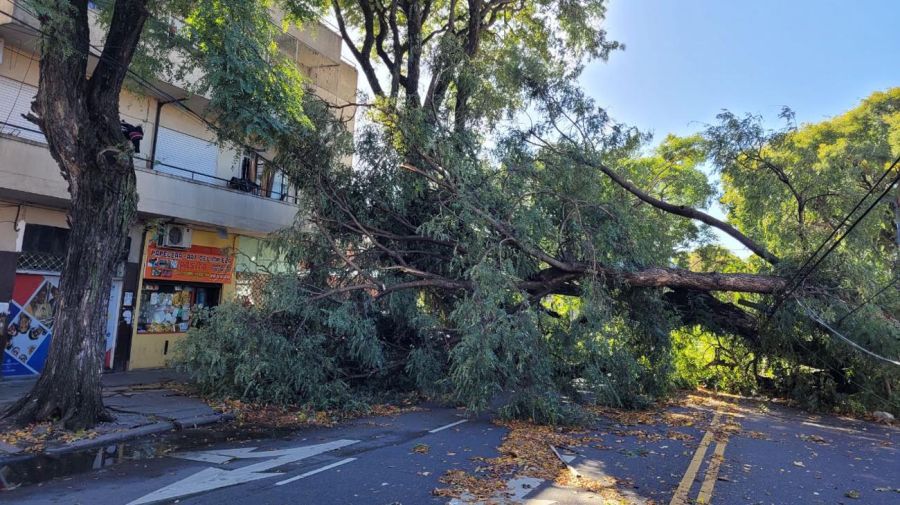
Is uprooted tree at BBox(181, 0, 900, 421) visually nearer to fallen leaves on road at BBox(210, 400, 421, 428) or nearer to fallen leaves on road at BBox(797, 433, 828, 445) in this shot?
fallen leaves on road at BBox(210, 400, 421, 428)

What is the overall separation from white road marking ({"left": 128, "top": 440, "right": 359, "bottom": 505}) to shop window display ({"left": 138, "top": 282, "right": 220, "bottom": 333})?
7.94 metres

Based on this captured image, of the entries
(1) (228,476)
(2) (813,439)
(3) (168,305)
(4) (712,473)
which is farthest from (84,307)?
(2) (813,439)

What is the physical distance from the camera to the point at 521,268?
37.6 feet

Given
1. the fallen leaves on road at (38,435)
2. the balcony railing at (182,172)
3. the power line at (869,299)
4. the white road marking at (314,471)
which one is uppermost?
the balcony railing at (182,172)

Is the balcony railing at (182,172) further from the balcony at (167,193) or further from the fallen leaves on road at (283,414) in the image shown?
the fallen leaves on road at (283,414)

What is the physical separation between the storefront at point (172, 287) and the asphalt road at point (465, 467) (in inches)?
280

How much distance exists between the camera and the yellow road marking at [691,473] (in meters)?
5.67

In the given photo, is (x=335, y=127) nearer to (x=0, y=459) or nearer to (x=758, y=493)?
(x=0, y=459)

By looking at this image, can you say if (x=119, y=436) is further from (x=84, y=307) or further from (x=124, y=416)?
(x=84, y=307)

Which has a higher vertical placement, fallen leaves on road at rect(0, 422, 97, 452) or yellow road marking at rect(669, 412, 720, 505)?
yellow road marking at rect(669, 412, 720, 505)

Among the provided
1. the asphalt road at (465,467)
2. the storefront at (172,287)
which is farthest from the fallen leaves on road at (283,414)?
the storefront at (172,287)

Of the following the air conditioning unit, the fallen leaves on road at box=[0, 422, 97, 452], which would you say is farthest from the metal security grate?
the fallen leaves on road at box=[0, 422, 97, 452]

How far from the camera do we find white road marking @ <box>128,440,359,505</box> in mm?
5579

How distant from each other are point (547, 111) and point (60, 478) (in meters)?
10.5
